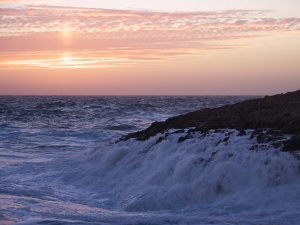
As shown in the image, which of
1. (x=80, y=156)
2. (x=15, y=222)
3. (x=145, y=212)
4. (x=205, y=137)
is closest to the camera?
(x=15, y=222)

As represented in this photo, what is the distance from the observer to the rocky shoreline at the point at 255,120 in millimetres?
9625

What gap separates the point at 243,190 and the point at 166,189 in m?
1.51

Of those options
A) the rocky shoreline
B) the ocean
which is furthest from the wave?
the rocky shoreline

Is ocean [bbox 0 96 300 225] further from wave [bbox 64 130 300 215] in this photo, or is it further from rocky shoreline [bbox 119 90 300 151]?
rocky shoreline [bbox 119 90 300 151]

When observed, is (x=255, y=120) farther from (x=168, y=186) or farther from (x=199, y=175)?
(x=168, y=186)

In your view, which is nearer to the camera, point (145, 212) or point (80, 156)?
point (145, 212)

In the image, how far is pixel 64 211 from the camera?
26.5 feet

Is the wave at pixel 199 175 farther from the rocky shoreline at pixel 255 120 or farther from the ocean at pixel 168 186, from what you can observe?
the rocky shoreline at pixel 255 120

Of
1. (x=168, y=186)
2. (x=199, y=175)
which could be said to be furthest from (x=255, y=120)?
(x=168, y=186)

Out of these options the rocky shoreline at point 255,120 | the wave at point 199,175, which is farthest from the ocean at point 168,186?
the rocky shoreline at point 255,120

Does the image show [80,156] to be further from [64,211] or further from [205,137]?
[64,211]

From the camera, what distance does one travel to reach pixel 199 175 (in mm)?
8914

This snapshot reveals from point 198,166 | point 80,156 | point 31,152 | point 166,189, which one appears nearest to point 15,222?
point 166,189

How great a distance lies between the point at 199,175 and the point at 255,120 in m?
2.70
